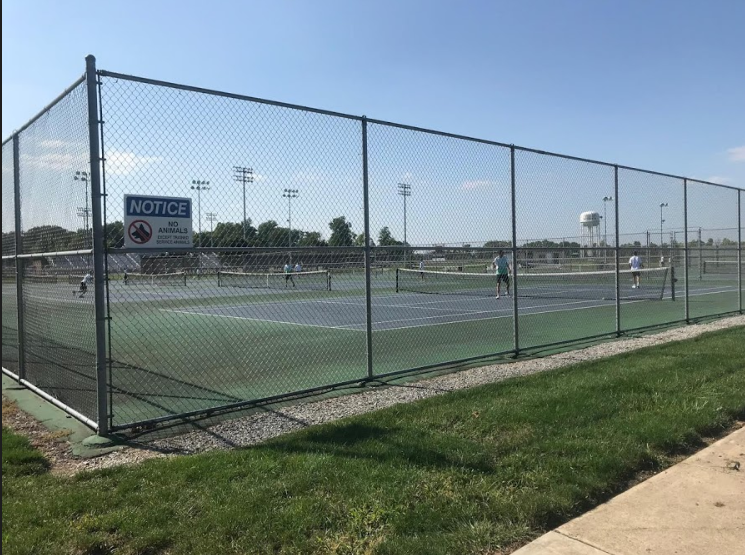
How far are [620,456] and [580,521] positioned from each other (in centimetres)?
111

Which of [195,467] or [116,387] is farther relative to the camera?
[116,387]

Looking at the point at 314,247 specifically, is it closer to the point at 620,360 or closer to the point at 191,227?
the point at 191,227

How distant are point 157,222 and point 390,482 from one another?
317 centimetres

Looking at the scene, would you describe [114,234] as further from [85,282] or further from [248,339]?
[248,339]

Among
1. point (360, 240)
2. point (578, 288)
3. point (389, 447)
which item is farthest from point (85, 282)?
point (578, 288)

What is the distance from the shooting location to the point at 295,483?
412 cm

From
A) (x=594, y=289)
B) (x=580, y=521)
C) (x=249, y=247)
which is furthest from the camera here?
(x=594, y=289)

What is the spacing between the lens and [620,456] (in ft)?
15.2

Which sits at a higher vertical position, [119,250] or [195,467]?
[119,250]

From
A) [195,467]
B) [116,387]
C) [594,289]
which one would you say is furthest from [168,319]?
[594,289]

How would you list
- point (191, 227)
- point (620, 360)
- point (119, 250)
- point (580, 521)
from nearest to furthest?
1. point (580, 521)
2. point (119, 250)
3. point (191, 227)
4. point (620, 360)

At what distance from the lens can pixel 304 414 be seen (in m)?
6.12

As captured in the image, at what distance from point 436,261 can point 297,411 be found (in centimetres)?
348

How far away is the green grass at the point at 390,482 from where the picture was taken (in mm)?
3457
